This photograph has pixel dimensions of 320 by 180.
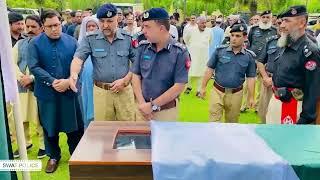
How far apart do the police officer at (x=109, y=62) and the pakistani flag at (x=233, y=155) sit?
169 cm

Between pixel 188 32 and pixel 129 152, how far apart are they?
6.79 meters

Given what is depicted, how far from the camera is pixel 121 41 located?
4016 millimetres

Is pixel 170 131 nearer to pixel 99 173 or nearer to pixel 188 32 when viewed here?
pixel 99 173

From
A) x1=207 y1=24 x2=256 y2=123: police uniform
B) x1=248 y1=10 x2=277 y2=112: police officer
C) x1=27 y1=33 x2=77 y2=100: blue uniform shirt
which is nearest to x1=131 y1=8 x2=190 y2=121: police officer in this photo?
x1=27 y1=33 x2=77 y2=100: blue uniform shirt

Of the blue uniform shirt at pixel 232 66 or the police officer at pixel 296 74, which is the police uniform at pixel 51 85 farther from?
the police officer at pixel 296 74

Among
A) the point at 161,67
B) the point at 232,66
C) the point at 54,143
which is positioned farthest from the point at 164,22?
the point at 54,143

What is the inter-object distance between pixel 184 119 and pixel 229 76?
1.81m

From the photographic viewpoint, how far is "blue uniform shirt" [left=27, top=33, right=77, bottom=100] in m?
3.79

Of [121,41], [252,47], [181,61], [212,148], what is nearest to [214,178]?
[212,148]

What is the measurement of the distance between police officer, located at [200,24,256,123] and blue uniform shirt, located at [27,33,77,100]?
167cm

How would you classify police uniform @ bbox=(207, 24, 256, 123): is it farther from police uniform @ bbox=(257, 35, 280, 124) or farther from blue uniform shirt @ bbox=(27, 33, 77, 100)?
blue uniform shirt @ bbox=(27, 33, 77, 100)

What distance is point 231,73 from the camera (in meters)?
4.50

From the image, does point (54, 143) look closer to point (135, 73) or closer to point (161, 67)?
point (135, 73)

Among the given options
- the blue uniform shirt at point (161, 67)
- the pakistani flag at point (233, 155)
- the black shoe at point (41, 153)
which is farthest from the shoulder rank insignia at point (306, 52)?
the black shoe at point (41, 153)
